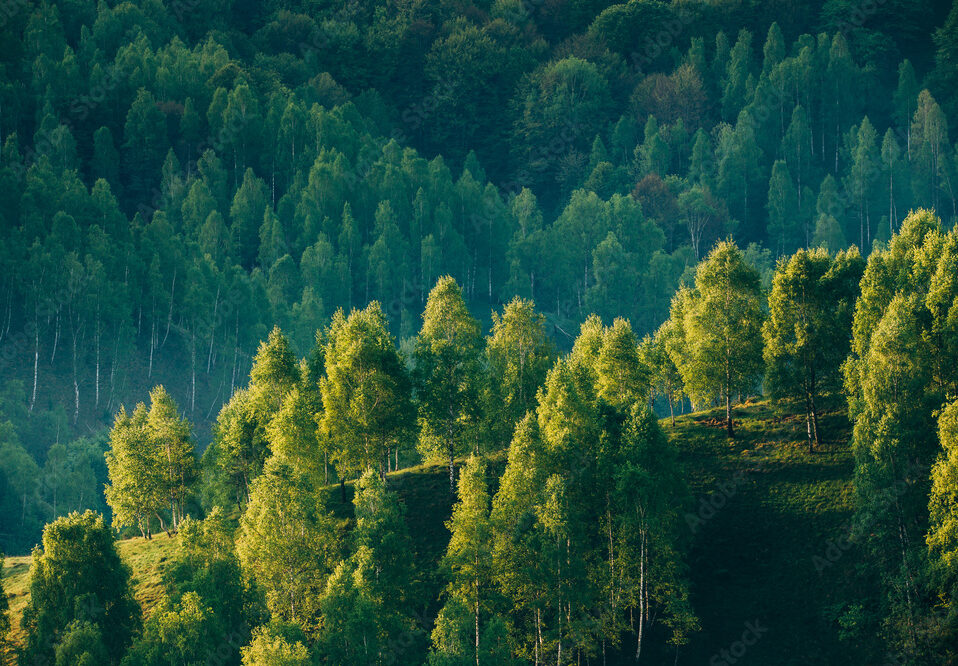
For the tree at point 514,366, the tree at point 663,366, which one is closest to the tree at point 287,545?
the tree at point 514,366

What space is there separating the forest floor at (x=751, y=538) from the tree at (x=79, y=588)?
8.06 m

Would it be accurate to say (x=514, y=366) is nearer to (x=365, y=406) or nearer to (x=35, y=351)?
(x=365, y=406)

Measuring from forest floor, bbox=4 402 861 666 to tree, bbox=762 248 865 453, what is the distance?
11.1ft

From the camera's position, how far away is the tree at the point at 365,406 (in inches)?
3314

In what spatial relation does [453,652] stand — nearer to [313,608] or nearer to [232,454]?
[313,608]

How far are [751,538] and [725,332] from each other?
16.4m

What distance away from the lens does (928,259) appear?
82.7m

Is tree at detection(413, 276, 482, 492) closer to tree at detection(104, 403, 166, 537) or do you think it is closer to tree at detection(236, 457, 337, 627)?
tree at detection(236, 457, 337, 627)

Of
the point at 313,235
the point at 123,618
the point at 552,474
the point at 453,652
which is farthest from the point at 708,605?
the point at 313,235

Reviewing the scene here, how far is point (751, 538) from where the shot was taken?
2982 inches

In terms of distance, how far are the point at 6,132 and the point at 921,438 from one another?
16467 cm

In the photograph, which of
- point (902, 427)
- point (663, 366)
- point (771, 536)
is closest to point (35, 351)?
point (663, 366)

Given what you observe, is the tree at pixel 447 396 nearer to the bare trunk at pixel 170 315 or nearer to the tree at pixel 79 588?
the tree at pixel 79 588

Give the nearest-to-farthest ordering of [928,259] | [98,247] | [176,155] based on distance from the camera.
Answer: [928,259]
[98,247]
[176,155]
